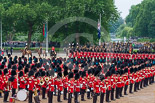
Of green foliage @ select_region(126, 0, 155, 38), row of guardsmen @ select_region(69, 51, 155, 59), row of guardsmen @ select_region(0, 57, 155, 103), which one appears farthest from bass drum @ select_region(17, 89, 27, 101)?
green foliage @ select_region(126, 0, 155, 38)

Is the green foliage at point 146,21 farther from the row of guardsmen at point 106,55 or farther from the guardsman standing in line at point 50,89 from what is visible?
the guardsman standing in line at point 50,89

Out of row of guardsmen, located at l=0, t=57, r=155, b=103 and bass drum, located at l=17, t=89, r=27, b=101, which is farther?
row of guardsmen, located at l=0, t=57, r=155, b=103

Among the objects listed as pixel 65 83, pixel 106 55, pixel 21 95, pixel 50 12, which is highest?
pixel 50 12

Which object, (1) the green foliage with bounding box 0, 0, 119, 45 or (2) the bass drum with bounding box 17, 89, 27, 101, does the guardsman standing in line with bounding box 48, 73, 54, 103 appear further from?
(1) the green foliage with bounding box 0, 0, 119, 45

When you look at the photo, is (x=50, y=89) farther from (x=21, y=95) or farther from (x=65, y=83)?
(x=21, y=95)

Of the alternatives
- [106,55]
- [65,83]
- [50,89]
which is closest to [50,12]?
[106,55]

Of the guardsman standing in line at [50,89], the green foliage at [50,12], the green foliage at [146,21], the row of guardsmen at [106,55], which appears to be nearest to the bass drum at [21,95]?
the guardsman standing in line at [50,89]

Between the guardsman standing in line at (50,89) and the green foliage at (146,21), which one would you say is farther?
the green foliage at (146,21)

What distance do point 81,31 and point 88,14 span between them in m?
2.69

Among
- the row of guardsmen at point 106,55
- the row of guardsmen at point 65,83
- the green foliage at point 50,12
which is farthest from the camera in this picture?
the green foliage at point 50,12

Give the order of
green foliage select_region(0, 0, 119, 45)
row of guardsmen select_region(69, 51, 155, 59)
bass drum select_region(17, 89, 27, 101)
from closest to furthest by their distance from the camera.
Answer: bass drum select_region(17, 89, 27, 101), row of guardsmen select_region(69, 51, 155, 59), green foliage select_region(0, 0, 119, 45)

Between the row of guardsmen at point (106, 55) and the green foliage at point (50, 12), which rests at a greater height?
the green foliage at point (50, 12)

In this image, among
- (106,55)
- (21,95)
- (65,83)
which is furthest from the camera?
(106,55)

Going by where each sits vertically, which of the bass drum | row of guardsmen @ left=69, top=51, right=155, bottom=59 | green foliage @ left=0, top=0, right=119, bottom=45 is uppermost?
green foliage @ left=0, top=0, right=119, bottom=45
